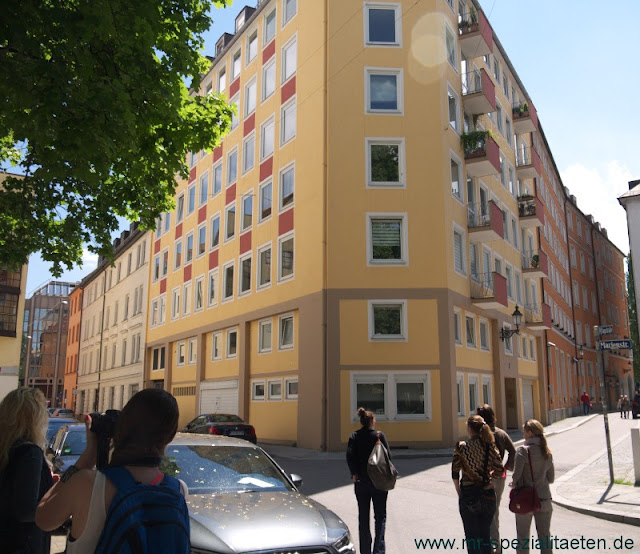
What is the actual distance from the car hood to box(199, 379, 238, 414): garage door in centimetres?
2405

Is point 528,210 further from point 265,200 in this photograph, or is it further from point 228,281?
point 228,281

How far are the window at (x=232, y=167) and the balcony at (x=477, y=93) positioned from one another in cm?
1208

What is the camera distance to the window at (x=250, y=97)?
31.1m

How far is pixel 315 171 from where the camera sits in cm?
2452

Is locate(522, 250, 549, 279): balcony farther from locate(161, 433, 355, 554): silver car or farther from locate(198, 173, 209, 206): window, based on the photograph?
locate(161, 433, 355, 554): silver car

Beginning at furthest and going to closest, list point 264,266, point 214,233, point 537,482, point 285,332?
point 214,233 < point 264,266 < point 285,332 < point 537,482

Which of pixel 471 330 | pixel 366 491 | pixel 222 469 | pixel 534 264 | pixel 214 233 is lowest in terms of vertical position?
pixel 366 491

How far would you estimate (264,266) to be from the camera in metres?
27.9

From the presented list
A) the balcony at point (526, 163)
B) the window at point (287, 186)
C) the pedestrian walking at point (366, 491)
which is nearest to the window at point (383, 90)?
the window at point (287, 186)

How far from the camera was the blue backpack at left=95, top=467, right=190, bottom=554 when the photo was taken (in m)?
2.24

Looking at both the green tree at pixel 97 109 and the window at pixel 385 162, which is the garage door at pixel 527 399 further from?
the green tree at pixel 97 109

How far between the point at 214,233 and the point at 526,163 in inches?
762

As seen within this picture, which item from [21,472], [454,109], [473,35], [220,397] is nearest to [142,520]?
[21,472]

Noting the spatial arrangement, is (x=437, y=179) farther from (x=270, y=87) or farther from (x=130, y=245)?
(x=130, y=245)
